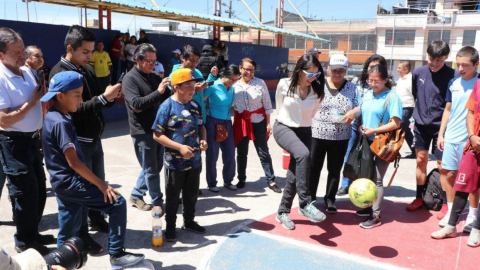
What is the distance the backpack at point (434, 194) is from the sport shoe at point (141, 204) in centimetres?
386

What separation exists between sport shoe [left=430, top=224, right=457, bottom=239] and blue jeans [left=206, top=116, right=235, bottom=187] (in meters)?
3.00

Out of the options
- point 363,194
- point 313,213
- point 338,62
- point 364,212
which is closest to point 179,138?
point 313,213

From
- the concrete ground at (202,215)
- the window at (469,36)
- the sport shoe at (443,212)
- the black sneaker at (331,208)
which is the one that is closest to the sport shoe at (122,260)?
the concrete ground at (202,215)

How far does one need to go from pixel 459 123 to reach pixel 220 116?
3.22 metres

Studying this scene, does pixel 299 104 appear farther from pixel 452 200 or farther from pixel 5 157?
pixel 5 157

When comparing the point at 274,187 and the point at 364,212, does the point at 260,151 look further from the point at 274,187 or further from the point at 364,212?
the point at 364,212

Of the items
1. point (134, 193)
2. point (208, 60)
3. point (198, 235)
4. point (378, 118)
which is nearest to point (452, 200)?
point (378, 118)

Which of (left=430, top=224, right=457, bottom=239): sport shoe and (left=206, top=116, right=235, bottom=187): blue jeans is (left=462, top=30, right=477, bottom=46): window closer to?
(left=206, top=116, right=235, bottom=187): blue jeans

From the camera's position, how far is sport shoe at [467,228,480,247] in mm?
4320

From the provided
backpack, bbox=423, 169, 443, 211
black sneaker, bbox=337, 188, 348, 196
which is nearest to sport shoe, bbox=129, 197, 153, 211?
black sneaker, bbox=337, 188, 348, 196

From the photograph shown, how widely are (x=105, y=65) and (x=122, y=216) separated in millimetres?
8839

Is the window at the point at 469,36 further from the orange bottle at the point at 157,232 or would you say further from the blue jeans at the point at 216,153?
the orange bottle at the point at 157,232

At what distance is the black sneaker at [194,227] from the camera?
459 cm

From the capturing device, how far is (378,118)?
4.83m
